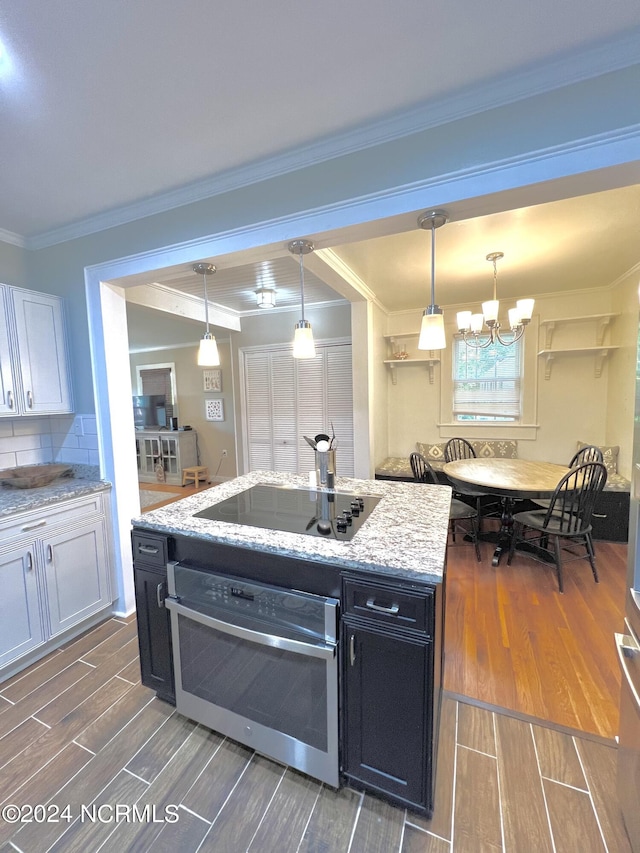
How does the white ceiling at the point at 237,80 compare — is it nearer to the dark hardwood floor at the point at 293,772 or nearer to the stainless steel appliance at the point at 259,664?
the stainless steel appliance at the point at 259,664

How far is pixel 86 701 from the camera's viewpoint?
1.71 m

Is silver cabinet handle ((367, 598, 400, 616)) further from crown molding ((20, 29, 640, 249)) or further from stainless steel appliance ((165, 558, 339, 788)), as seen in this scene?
crown molding ((20, 29, 640, 249))

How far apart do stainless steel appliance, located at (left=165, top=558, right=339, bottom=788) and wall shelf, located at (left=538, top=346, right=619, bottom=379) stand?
13.1ft

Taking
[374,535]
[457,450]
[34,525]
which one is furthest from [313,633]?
[457,450]

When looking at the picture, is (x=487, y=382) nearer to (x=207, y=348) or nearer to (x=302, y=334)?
(x=302, y=334)

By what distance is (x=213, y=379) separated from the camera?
226 inches

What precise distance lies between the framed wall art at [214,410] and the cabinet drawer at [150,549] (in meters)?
4.37

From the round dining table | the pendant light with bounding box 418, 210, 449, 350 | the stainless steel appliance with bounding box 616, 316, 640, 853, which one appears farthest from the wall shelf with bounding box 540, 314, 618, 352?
the stainless steel appliance with bounding box 616, 316, 640, 853

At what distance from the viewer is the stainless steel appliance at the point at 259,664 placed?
4.03ft

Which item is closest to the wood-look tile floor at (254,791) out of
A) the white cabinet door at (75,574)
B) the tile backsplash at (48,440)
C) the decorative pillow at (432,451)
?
the white cabinet door at (75,574)

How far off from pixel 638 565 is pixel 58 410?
9.91ft

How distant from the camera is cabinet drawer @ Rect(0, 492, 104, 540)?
1807 millimetres

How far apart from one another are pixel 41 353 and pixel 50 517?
1.06 meters

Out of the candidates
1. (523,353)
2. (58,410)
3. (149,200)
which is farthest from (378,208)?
(523,353)
